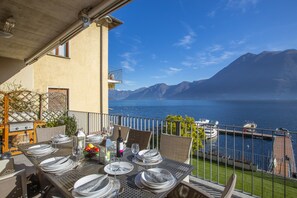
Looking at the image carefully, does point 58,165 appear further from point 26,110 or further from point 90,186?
point 26,110

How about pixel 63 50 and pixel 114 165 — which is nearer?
pixel 114 165

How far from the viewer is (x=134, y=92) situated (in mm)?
163500

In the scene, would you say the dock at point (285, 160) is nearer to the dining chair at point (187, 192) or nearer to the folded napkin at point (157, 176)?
the dining chair at point (187, 192)

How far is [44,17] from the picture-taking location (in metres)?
2.72

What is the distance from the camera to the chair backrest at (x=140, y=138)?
2.57m

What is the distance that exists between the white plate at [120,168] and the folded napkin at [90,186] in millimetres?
160

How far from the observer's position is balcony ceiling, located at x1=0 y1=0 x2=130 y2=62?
2.29 m

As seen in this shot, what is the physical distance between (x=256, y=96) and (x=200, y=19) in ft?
274

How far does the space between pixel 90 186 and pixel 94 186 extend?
0.12ft

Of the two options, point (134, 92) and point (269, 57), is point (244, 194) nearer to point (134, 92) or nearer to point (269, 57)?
point (269, 57)

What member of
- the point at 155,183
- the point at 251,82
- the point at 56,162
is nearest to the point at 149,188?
the point at 155,183

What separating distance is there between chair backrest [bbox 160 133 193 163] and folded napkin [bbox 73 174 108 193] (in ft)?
3.86

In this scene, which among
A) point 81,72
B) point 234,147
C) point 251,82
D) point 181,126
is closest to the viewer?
point 234,147

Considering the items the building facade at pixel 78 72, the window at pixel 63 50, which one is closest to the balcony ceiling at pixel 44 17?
the building facade at pixel 78 72
